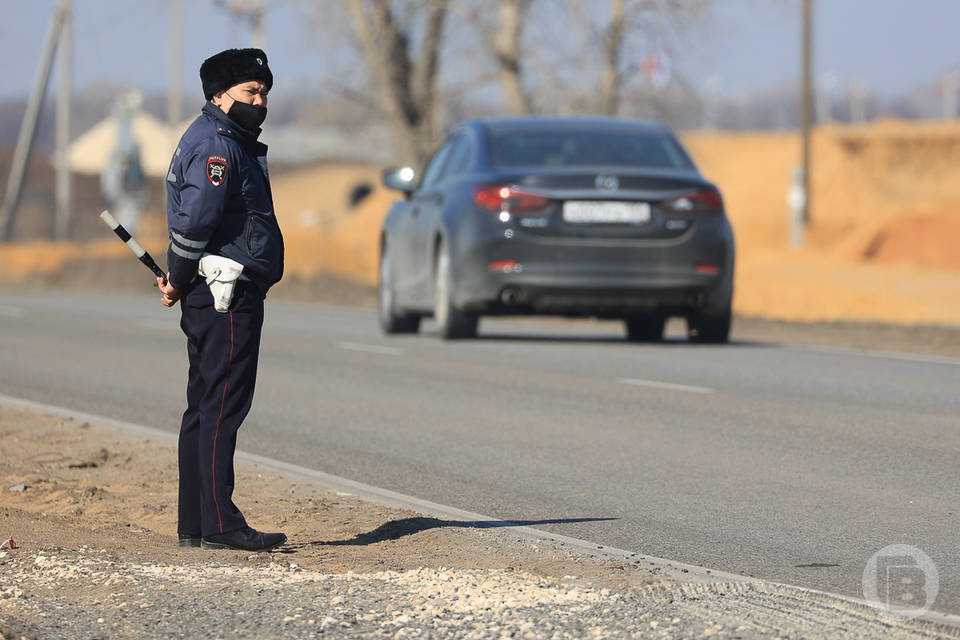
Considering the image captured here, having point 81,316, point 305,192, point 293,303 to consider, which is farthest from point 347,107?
point 305,192

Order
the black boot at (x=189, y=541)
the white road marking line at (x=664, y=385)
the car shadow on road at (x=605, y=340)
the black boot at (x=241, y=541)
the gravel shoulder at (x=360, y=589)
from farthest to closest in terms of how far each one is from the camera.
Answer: the car shadow on road at (x=605, y=340) < the white road marking line at (x=664, y=385) < the black boot at (x=189, y=541) < the black boot at (x=241, y=541) < the gravel shoulder at (x=360, y=589)

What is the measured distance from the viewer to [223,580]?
5625 millimetres

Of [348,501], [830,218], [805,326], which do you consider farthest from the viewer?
[830,218]

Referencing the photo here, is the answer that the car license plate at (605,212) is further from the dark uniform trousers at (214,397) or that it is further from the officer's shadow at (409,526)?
the dark uniform trousers at (214,397)

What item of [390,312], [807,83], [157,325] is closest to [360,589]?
[390,312]

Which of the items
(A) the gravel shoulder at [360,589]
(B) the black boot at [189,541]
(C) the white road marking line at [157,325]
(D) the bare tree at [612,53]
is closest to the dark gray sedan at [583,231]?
(C) the white road marking line at [157,325]

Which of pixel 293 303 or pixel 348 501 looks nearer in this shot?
pixel 348 501

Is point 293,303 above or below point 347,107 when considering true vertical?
below

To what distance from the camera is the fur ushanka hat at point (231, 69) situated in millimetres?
6238

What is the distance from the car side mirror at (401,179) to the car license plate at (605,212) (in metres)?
2.32

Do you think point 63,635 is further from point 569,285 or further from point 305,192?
point 305,192

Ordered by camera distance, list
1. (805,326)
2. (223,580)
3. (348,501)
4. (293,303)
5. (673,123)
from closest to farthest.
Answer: (223,580), (348,501), (805,326), (293,303), (673,123)

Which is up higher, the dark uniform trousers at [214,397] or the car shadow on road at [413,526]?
A: the dark uniform trousers at [214,397]

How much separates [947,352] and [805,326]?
10.5 ft
